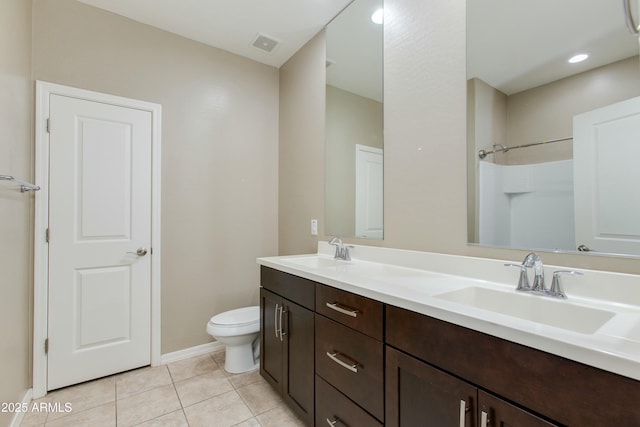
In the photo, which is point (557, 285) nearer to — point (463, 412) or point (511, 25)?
point (463, 412)

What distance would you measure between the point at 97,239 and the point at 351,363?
2008 millimetres

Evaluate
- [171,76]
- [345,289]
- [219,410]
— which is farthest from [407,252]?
[171,76]

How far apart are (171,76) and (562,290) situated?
2880 millimetres

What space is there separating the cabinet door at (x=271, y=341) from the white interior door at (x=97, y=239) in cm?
101

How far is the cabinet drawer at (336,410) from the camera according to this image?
117 cm

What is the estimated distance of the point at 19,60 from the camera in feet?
5.51

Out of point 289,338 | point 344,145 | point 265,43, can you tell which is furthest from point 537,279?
point 265,43

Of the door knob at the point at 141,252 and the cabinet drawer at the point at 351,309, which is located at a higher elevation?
the door knob at the point at 141,252

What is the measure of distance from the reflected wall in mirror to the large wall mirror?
24.1 inches

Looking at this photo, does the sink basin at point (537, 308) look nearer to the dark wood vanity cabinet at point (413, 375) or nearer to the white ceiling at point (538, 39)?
the dark wood vanity cabinet at point (413, 375)

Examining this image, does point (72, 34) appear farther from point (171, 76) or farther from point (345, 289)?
point (345, 289)

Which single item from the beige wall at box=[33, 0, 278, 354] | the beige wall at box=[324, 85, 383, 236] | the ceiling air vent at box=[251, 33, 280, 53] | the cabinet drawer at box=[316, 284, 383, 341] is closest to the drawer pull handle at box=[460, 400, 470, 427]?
the cabinet drawer at box=[316, 284, 383, 341]

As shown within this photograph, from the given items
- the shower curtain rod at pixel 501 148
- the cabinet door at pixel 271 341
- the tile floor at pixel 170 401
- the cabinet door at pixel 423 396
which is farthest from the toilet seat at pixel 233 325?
the shower curtain rod at pixel 501 148

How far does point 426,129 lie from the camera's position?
1.58 metres
